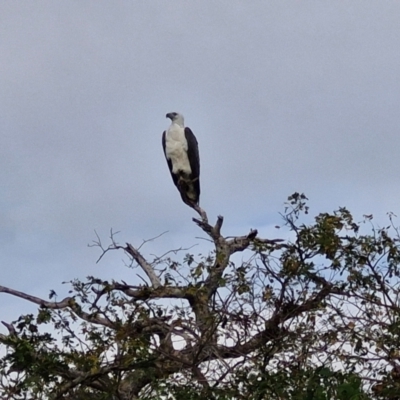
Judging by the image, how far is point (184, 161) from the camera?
11430mm

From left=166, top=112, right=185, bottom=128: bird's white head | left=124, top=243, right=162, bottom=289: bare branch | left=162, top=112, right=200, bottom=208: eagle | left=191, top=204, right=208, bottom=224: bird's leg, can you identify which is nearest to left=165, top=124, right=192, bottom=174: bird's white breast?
left=162, top=112, right=200, bottom=208: eagle

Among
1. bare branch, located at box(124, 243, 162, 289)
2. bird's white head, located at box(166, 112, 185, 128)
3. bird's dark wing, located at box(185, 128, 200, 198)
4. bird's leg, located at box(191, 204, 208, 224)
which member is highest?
bird's white head, located at box(166, 112, 185, 128)

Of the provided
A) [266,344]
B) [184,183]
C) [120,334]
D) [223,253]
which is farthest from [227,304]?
[184,183]

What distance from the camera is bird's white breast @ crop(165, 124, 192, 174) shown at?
11430 millimetres

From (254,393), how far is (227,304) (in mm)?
935

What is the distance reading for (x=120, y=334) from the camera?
600cm

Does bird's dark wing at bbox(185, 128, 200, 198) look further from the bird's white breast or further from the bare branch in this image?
the bare branch

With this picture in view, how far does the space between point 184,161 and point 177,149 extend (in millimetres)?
221

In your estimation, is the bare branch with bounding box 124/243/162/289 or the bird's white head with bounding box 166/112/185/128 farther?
the bird's white head with bounding box 166/112/185/128

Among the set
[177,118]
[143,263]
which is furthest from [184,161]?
[143,263]

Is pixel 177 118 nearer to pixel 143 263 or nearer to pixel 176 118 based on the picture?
pixel 176 118

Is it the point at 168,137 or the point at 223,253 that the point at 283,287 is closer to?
the point at 223,253

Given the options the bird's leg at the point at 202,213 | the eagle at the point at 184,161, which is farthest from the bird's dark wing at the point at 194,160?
the bird's leg at the point at 202,213

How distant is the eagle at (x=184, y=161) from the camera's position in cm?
1130
